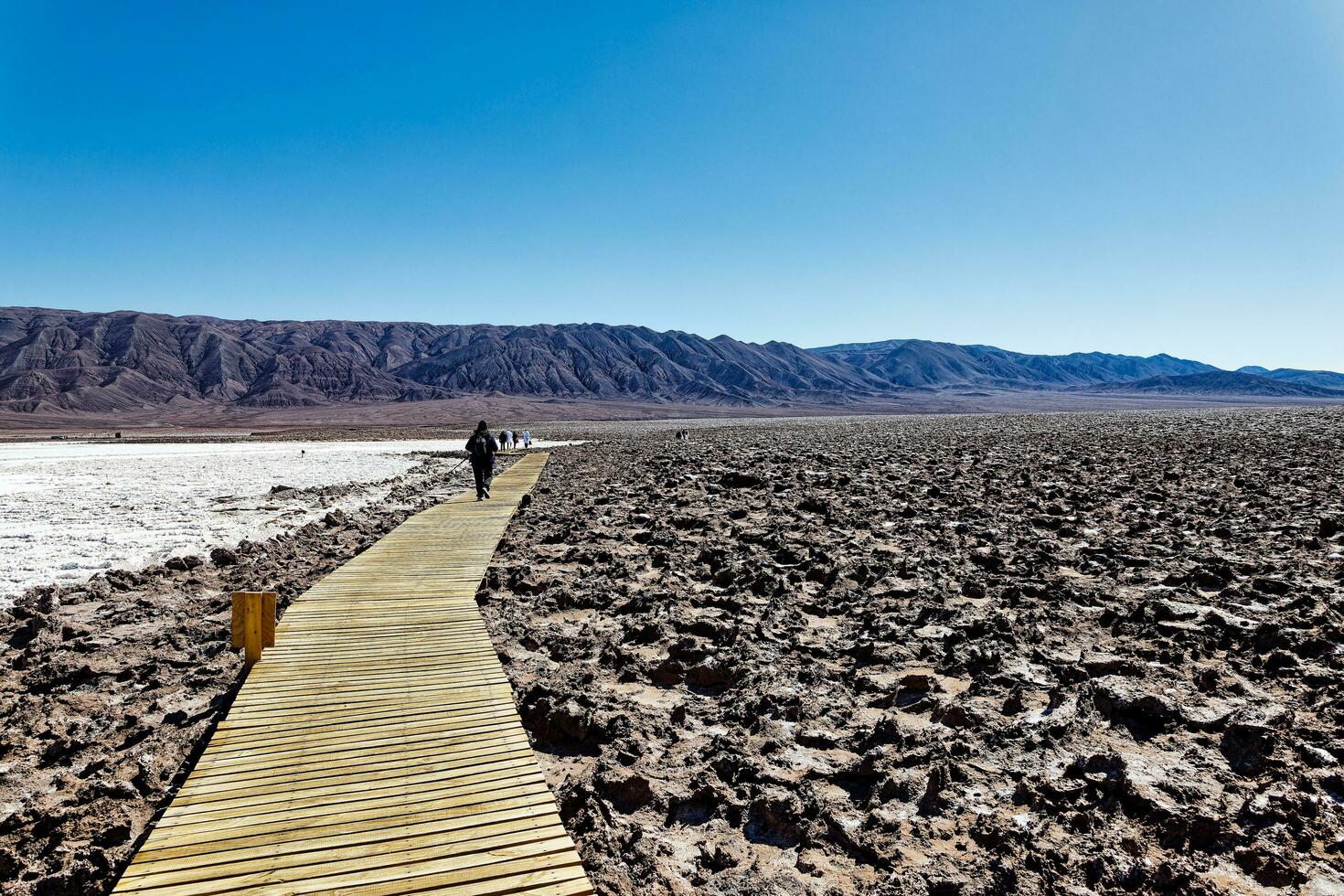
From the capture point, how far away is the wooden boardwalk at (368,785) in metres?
3.15

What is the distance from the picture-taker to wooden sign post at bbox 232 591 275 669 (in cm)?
566

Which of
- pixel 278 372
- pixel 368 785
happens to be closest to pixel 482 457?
pixel 368 785

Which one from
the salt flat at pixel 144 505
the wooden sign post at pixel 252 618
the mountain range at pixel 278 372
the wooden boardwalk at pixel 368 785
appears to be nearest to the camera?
the wooden boardwalk at pixel 368 785

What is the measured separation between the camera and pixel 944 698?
5.18 meters

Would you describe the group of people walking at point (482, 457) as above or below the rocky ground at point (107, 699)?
above

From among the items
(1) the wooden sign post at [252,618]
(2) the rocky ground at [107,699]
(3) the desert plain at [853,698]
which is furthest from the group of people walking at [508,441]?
(1) the wooden sign post at [252,618]

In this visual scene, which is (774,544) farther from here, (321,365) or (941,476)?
(321,365)

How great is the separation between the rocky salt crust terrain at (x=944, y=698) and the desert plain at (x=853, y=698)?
0.02 m

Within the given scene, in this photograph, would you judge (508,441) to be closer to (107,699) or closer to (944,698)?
(107,699)

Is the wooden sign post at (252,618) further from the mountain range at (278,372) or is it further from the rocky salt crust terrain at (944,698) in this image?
the mountain range at (278,372)

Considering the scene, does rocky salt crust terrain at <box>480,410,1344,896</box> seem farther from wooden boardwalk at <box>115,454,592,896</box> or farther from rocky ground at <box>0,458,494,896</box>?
rocky ground at <box>0,458,494,896</box>

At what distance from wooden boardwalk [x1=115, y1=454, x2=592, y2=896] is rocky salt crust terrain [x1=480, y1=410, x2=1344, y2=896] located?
1.24ft

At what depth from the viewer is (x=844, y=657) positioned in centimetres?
612

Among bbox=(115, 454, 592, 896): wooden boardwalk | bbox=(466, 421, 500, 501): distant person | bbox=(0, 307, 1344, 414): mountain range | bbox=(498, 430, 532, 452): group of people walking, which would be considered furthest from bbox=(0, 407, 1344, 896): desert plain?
bbox=(0, 307, 1344, 414): mountain range
